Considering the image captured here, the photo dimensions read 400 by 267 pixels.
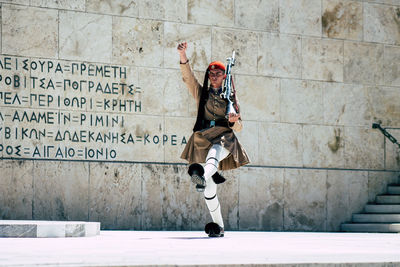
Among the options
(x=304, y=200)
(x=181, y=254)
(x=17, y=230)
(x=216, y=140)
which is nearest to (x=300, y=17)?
Result: (x=304, y=200)

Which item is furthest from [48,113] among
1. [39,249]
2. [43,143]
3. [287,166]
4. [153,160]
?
[39,249]

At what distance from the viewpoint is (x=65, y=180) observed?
1255 cm

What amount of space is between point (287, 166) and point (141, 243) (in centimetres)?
611

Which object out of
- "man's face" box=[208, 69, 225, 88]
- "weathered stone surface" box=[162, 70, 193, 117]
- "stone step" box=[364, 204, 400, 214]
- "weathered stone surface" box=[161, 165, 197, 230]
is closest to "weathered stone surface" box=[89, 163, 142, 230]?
"weathered stone surface" box=[161, 165, 197, 230]

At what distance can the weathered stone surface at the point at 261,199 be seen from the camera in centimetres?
1380

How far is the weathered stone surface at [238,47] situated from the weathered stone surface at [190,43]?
0.15 meters

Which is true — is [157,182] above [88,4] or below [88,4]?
below

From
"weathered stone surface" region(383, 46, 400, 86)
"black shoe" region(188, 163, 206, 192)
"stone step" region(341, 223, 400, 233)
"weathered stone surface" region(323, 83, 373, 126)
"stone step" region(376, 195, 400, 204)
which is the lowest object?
"stone step" region(341, 223, 400, 233)

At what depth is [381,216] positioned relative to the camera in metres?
14.0

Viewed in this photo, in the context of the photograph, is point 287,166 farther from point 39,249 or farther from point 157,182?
point 39,249

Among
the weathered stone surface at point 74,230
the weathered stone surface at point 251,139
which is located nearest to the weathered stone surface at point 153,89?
the weathered stone surface at point 251,139

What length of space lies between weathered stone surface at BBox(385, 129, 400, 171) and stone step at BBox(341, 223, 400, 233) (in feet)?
4.78

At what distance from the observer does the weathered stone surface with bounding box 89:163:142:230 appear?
12.7m

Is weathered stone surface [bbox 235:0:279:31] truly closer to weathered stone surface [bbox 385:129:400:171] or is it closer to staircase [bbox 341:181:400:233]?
weathered stone surface [bbox 385:129:400:171]
